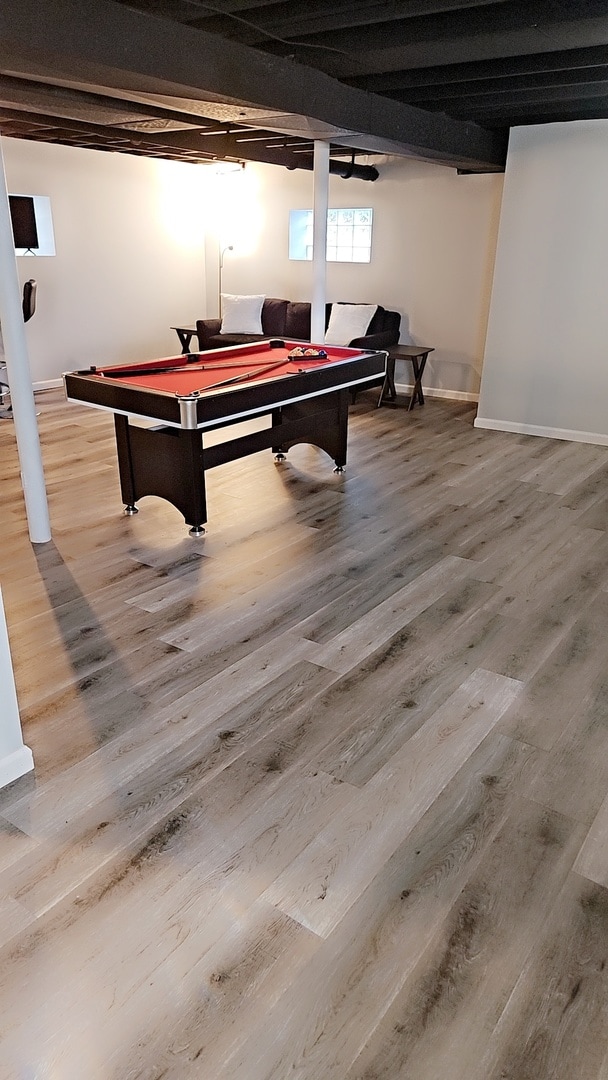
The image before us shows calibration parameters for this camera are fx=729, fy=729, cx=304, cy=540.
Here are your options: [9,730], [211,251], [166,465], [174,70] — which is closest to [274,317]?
[211,251]

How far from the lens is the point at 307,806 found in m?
2.18

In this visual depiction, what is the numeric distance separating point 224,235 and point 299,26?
20.5ft

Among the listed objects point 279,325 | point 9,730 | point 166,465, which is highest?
point 279,325

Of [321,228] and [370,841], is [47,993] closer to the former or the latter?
[370,841]

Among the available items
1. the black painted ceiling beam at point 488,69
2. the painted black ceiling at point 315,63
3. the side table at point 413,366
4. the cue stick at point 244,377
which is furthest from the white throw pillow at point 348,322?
the black painted ceiling beam at point 488,69

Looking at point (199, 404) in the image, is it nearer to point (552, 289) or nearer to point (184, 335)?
point (552, 289)

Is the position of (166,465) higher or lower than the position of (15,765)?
higher

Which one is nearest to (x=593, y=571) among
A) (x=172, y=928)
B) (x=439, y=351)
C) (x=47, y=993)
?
(x=172, y=928)

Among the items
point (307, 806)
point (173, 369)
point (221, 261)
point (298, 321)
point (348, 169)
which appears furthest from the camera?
point (221, 261)

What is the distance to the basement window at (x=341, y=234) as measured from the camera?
26.3 feet

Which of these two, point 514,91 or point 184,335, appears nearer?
point 514,91

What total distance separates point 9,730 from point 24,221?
656 cm

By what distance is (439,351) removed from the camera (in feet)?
25.7

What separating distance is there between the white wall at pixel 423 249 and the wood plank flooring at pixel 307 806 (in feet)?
13.1
